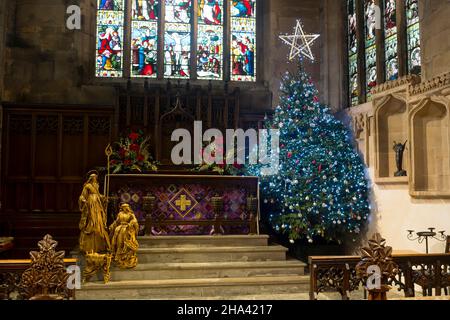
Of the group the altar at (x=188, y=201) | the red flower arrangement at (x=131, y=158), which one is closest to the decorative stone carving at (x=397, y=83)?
the altar at (x=188, y=201)

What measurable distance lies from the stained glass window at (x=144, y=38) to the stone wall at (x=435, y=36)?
5.43 meters

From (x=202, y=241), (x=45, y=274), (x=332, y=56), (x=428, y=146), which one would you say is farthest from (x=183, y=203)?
(x=45, y=274)

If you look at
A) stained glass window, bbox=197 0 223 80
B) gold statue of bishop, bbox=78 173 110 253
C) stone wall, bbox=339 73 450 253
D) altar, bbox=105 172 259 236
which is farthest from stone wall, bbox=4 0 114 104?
stone wall, bbox=339 73 450 253

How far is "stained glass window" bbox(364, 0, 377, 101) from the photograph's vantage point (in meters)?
8.45

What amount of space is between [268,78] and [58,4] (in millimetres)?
4496

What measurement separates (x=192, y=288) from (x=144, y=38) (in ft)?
19.3

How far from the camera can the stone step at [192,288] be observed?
19.5ft

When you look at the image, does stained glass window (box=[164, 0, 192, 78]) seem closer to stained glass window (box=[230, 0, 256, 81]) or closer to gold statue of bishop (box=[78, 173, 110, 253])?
stained glass window (box=[230, 0, 256, 81])

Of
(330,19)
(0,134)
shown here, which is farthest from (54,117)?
(330,19)

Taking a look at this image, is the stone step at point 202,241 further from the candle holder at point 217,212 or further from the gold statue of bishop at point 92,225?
the gold statue of bishop at point 92,225

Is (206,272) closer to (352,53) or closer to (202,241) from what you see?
(202,241)

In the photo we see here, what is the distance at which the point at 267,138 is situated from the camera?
27.7ft

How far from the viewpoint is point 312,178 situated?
772 centimetres
